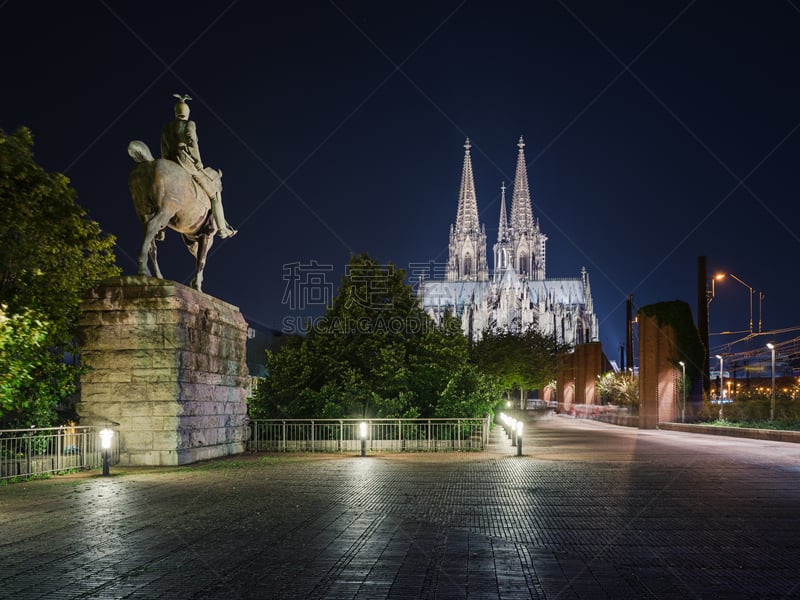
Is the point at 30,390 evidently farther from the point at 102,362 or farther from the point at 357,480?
the point at 357,480

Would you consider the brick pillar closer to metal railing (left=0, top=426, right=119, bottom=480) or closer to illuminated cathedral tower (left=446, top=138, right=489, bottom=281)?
metal railing (left=0, top=426, right=119, bottom=480)

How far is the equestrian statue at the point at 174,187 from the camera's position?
16359 mm

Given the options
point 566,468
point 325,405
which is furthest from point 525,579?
point 325,405

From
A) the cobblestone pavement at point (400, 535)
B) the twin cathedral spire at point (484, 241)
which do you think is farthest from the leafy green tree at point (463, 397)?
the twin cathedral spire at point (484, 241)

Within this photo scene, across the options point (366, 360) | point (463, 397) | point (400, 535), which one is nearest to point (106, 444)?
point (400, 535)

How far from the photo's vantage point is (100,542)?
811cm

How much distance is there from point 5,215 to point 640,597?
14.3m

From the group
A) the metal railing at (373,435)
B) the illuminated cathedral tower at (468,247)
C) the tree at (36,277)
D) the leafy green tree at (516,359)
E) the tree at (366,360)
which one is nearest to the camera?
the tree at (36,277)

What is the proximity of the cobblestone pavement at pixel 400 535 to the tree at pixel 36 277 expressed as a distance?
2.25 m

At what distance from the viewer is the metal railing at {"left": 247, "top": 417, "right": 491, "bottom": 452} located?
22.5 meters

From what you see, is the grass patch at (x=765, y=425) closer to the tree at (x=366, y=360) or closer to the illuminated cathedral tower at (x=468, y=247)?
the tree at (x=366, y=360)

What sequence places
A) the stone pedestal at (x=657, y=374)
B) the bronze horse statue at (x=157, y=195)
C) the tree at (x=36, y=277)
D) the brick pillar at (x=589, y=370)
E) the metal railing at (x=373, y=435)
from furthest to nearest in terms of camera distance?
the brick pillar at (x=589, y=370) → the stone pedestal at (x=657, y=374) → the metal railing at (x=373, y=435) → the bronze horse statue at (x=157, y=195) → the tree at (x=36, y=277)

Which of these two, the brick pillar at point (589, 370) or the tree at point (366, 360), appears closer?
the tree at point (366, 360)

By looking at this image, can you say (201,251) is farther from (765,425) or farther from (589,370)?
(589,370)
